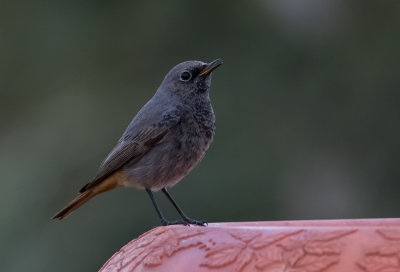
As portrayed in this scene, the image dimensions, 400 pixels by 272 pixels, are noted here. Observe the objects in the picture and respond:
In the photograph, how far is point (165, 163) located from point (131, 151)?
0.88ft

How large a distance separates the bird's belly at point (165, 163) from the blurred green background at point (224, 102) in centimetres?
142

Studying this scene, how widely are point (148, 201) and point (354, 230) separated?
4.65m

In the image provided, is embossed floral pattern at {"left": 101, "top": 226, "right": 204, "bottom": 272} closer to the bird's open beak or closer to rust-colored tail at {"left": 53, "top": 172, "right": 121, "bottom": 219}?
rust-colored tail at {"left": 53, "top": 172, "right": 121, "bottom": 219}

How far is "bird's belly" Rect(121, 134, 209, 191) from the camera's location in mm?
5496

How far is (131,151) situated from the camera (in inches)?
222

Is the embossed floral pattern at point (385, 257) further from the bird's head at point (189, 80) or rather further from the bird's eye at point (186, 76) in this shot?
the bird's eye at point (186, 76)

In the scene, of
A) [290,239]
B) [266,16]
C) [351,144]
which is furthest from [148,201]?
[290,239]

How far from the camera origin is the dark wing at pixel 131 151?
18.1 feet

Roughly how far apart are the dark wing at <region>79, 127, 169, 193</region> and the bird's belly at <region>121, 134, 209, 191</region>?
4cm

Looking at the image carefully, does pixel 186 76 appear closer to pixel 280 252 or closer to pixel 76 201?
pixel 76 201

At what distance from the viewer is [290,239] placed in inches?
112

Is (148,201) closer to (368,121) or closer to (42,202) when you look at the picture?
(42,202)

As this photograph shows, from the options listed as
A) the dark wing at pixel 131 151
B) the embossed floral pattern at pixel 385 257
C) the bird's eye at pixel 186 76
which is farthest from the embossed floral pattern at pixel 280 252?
the bird's eye at pixel 186 76

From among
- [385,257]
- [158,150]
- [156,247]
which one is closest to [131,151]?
[158,150]
